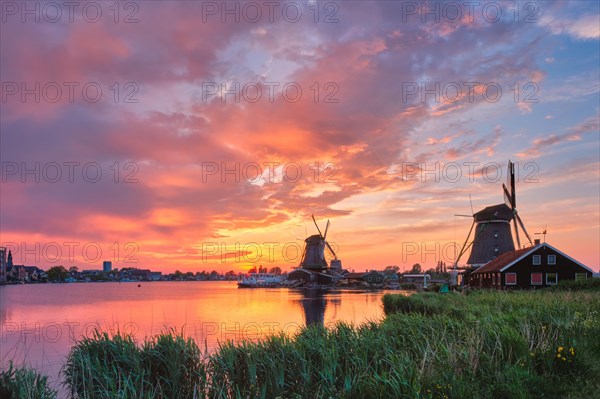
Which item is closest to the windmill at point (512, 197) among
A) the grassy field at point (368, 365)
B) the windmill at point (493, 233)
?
the windmill at point (493, 233)

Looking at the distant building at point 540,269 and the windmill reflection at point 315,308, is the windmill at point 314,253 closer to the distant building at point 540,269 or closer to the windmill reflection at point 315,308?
the windmill reflection at point 315,308

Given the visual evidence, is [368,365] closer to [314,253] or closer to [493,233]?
[493,233]

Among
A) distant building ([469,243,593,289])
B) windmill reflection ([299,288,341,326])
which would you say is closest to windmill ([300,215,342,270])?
windmill reflection ([299,288,341,326])

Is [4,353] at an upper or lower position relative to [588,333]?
lower

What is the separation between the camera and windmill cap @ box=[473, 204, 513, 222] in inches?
2544

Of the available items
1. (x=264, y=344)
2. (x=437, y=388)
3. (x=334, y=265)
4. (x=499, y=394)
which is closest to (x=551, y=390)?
(x=499, y=394)

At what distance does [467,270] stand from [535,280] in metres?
19.7

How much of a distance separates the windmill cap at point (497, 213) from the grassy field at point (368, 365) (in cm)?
5149

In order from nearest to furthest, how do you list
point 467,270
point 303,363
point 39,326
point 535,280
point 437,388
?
point 437,388
point 303,363
point 39,326
point 535,280
point 467,270

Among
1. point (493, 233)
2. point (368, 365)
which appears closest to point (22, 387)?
point (368, 365)

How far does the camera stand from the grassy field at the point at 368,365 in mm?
9648

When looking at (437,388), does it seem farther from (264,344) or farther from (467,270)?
(467,270)

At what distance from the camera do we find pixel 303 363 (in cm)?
1198

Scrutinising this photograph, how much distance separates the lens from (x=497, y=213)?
64.6m
